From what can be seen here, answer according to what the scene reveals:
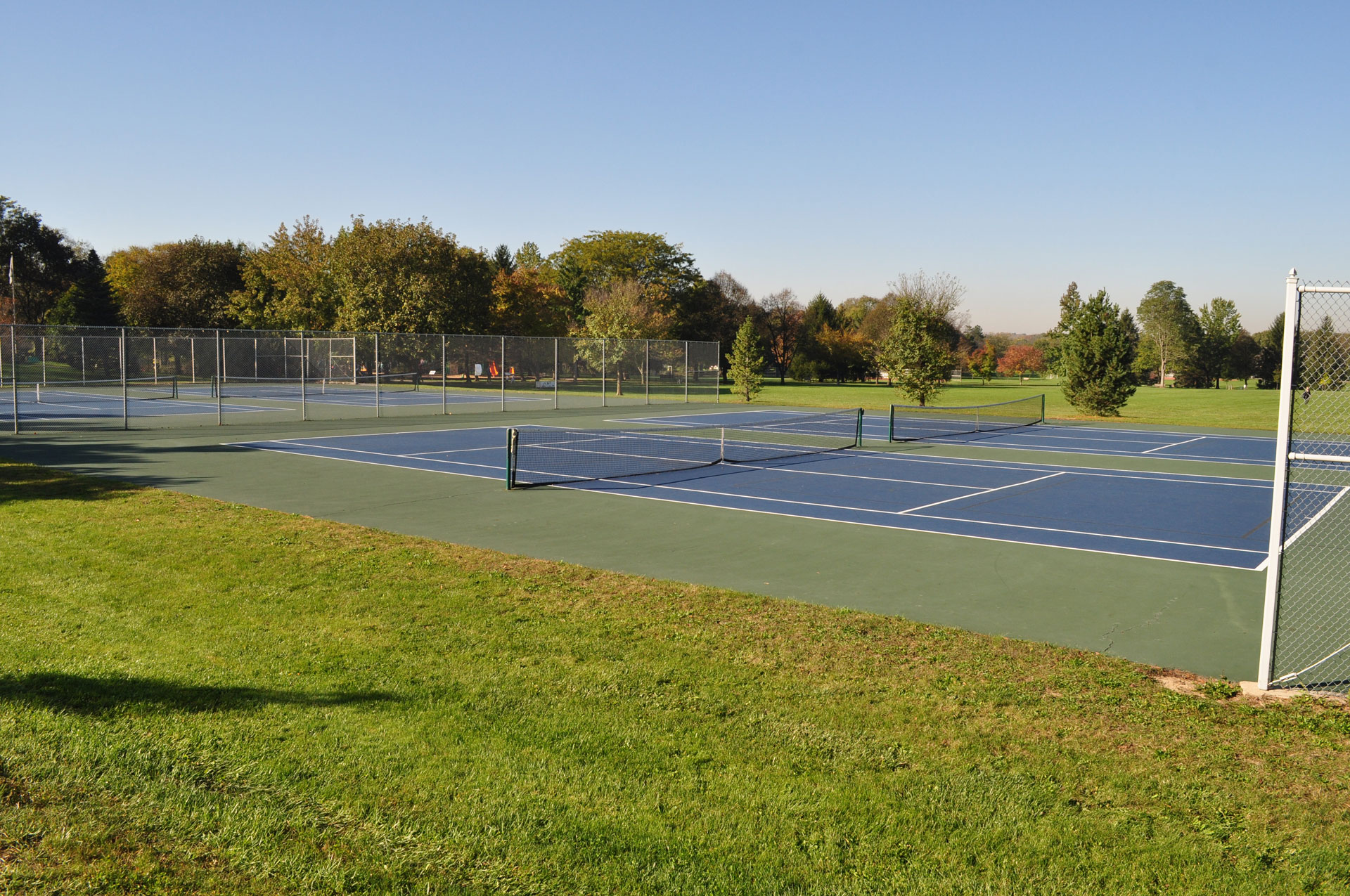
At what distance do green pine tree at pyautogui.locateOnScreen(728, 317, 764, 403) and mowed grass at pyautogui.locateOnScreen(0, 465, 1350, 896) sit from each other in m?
40.1

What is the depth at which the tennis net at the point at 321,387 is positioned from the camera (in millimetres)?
40594

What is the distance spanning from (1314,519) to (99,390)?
48.3m

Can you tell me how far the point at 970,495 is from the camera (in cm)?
1591

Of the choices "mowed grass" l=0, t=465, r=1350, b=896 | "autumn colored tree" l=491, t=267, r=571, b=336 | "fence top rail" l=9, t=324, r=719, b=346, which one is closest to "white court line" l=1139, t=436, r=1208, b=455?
"mowed grass" l=0, t=465, r=1350, b=896

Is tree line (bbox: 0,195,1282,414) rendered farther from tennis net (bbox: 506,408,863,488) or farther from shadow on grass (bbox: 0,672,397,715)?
shadow on grass (bbox: 0,672,397,715)

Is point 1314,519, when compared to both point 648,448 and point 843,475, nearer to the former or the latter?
point 843,475

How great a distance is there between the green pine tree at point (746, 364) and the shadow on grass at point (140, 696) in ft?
140

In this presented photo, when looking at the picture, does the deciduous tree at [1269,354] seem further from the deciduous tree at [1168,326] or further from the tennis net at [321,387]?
the tennis net at [321,387]

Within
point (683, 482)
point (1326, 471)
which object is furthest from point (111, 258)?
point (1326, 471)

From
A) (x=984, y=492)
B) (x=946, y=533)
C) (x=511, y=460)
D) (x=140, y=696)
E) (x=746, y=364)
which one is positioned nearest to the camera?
(x=140, y=696)

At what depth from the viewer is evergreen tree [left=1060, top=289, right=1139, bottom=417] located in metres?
39.3

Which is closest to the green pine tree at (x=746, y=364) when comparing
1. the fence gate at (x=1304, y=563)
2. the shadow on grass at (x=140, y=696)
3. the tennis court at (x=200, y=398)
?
the tennis court at (x=200, y=398)

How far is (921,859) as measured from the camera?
4.06 meters

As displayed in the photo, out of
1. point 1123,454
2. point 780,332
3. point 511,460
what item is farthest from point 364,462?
point 780,332
